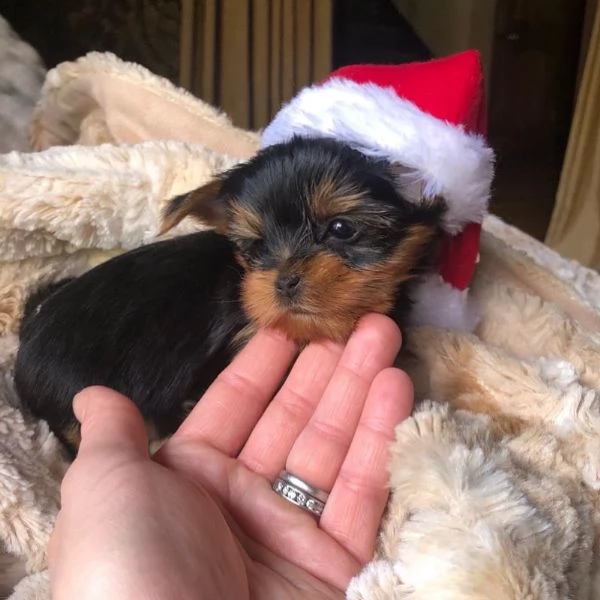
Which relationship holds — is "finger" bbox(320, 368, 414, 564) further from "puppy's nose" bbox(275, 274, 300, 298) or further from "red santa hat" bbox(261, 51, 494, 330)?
"red santa hat" bbox(261, 51, 494, 330)

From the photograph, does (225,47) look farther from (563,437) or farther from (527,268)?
(563,437)

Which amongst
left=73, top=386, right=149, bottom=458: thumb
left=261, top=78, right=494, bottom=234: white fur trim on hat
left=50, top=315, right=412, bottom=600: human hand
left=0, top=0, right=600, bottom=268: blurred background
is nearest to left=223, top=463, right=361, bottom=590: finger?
left=50, top=315, right=412, bottom=600: human hand

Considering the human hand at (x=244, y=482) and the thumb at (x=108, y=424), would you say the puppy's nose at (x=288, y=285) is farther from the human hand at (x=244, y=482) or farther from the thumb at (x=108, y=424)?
the thumb at (x=108, y=424)

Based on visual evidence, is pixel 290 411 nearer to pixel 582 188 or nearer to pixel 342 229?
pixel 342 229

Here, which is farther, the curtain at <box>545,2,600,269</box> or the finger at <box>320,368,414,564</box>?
the curtain at <box>545,2,600,269</box>

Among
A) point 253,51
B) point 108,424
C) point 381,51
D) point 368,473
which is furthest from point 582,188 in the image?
point 108,424

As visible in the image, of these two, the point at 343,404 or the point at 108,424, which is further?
the point at 343,404

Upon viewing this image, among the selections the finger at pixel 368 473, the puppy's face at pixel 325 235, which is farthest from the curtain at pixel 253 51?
the finger at pixel 368 473

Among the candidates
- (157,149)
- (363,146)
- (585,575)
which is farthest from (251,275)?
(585,575)
